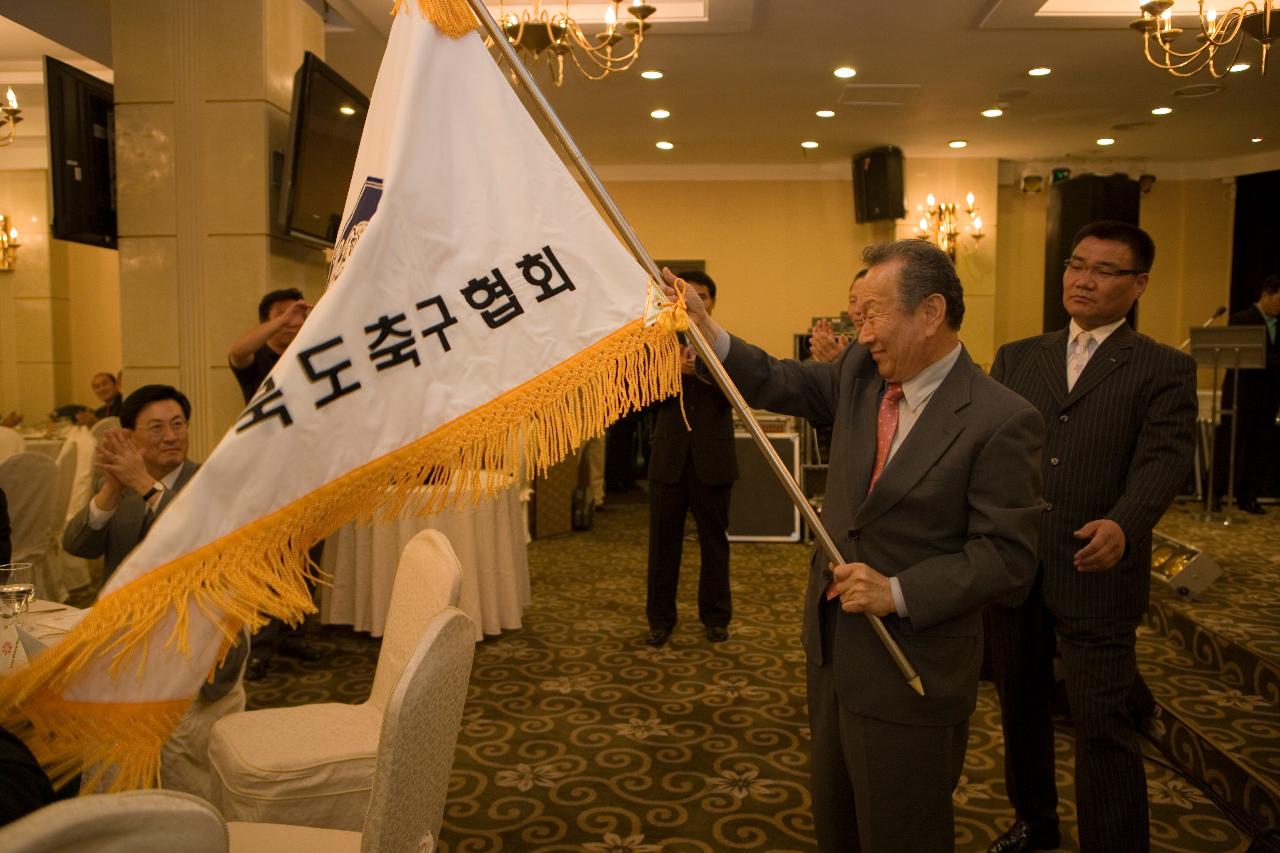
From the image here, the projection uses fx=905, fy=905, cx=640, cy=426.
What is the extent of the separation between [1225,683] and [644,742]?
2.53 meters

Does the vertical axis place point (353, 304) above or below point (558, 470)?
above

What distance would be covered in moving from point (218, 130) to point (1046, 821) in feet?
14.8

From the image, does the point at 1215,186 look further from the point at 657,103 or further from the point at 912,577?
the point at 912,577

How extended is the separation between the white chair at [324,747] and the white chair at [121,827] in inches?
42.0

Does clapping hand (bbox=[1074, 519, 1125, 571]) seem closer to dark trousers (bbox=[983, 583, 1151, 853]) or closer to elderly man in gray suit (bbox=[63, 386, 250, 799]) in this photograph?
dark trousers (bbox=[983, 583, 1151, 853])

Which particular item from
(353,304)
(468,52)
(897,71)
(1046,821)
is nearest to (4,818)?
(353,304)

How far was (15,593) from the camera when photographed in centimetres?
190

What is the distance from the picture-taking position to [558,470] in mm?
7035

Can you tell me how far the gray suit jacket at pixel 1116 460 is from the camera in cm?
224

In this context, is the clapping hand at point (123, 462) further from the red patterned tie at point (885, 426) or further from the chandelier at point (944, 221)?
the chandelier at point (944, 221)

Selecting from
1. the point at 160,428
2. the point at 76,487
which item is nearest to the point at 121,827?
the point at 160,428

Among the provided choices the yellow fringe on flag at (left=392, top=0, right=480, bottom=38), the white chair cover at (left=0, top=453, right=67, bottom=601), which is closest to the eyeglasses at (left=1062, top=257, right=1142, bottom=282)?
the yellow fringe on flag at (left=392, top=0, right=480, bottom=38)

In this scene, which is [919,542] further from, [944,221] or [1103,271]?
[944,221]

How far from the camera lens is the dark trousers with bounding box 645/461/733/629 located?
14.0 ft
